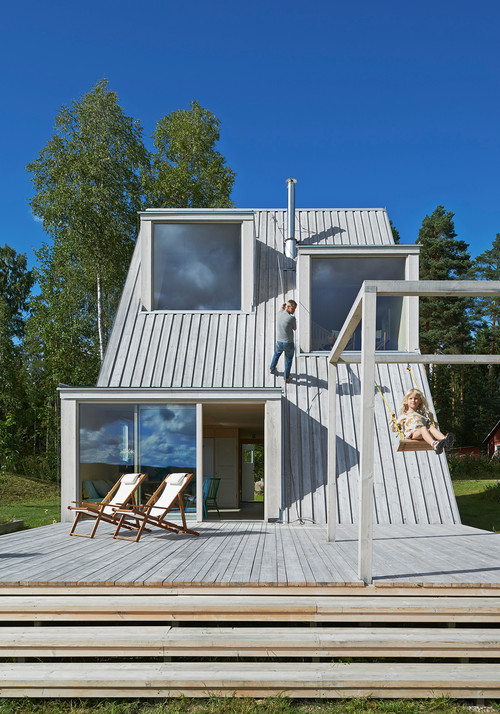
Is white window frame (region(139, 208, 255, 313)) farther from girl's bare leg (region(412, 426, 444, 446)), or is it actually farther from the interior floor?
girl's bare leg (region(412, 426, 444, 446))

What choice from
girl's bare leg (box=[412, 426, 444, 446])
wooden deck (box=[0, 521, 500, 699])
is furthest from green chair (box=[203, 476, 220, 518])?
wooden deck (box=[0, 521, 500, 699])

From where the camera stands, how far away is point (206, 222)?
11672 mm

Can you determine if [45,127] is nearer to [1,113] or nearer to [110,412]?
[1,113]

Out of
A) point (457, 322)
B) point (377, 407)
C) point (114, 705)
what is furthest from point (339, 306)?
point (457, 322)

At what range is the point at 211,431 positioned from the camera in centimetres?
1426

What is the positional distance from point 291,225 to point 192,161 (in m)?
12.2

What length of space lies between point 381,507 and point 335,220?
23.9 ft

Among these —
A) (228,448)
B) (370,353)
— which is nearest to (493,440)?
(228,448)

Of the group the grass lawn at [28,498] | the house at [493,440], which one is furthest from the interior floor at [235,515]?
the house at [493,440]

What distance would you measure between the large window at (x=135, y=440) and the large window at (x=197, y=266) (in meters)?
2.89

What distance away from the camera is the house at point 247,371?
9.20 m

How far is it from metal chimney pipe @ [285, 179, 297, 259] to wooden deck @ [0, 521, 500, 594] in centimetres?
648

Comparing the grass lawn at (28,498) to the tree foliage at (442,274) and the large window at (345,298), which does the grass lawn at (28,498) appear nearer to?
the large window at (345,298)

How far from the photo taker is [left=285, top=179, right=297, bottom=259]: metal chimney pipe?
1266 centimetres
